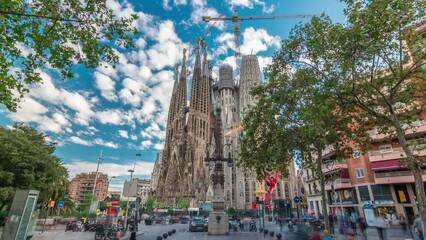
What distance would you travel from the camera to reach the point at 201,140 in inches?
3253

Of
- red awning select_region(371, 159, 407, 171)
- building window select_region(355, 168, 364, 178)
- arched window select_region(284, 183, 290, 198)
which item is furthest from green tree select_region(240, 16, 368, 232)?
arched window select_region(284, 183, 290, 198)

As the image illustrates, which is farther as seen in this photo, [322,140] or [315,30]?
[322,140]

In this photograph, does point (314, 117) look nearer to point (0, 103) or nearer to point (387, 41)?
point (387, 41)

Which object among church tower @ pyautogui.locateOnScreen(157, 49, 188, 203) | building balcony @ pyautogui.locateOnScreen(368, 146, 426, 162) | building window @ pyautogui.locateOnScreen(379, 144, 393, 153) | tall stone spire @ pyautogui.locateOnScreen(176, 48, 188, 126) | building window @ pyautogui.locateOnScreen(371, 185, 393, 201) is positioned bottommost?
building window @ pyautogui.locateOnScreen(371, 185, 393, 201)

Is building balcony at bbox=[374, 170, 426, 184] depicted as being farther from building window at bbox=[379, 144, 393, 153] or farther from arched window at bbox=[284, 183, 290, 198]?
arched window at bbox=[284, 183, 290, 198]

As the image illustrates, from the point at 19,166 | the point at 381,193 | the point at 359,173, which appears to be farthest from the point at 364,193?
the point at 19,166

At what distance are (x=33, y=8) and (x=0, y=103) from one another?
151 inches

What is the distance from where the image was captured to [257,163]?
699 inches

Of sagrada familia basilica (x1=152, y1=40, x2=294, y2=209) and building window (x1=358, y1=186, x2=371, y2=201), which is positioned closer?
building window (x1=358, y1=186, x2=371, y2=201)

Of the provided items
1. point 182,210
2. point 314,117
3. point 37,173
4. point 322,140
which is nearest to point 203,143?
point 182,210

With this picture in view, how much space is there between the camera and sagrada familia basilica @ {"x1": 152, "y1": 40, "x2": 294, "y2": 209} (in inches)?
2817

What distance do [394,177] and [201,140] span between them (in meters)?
62.1

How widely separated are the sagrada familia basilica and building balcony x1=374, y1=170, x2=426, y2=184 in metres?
37.8

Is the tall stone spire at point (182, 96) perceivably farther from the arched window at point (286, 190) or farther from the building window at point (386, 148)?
the building window at point (386, 148)
